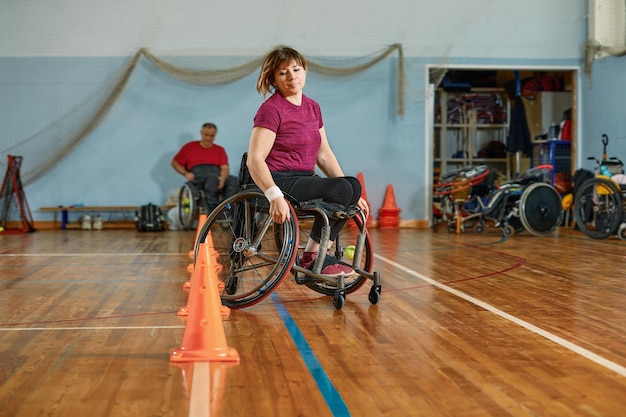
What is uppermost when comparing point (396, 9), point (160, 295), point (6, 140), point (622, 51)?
point (396, 9)

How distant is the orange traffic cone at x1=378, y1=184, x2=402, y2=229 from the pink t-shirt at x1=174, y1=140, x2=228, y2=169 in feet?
6.77

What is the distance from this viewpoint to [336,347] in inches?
112

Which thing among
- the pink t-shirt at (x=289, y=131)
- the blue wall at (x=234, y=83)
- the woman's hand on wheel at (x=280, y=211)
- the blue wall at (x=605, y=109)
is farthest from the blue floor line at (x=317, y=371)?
the blue wall at (x=234, y=83)

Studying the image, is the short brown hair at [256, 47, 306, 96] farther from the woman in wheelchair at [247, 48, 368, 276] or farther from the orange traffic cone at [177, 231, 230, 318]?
the orange traffic cone at [177, 231, 230, 318]

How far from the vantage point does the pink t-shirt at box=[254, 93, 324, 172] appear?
367 centimetres

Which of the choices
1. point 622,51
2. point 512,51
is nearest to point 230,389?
point 622,51

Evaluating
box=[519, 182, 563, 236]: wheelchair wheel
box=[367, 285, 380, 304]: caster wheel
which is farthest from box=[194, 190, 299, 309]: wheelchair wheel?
box=[519, 182, 563, 236]: wheelchair wheel

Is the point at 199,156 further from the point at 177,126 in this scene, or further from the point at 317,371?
the point at 317,371

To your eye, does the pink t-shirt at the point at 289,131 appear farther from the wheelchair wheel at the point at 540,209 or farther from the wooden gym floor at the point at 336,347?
the wheelchair wheel at the point at 540,209

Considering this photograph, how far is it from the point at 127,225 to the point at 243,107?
2.03m

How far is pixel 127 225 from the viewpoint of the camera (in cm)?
1023

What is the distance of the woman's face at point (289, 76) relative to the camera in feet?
12.1

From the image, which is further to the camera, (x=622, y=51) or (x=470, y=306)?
(x=622, y=51)

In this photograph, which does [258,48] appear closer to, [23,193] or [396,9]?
[396,9]
